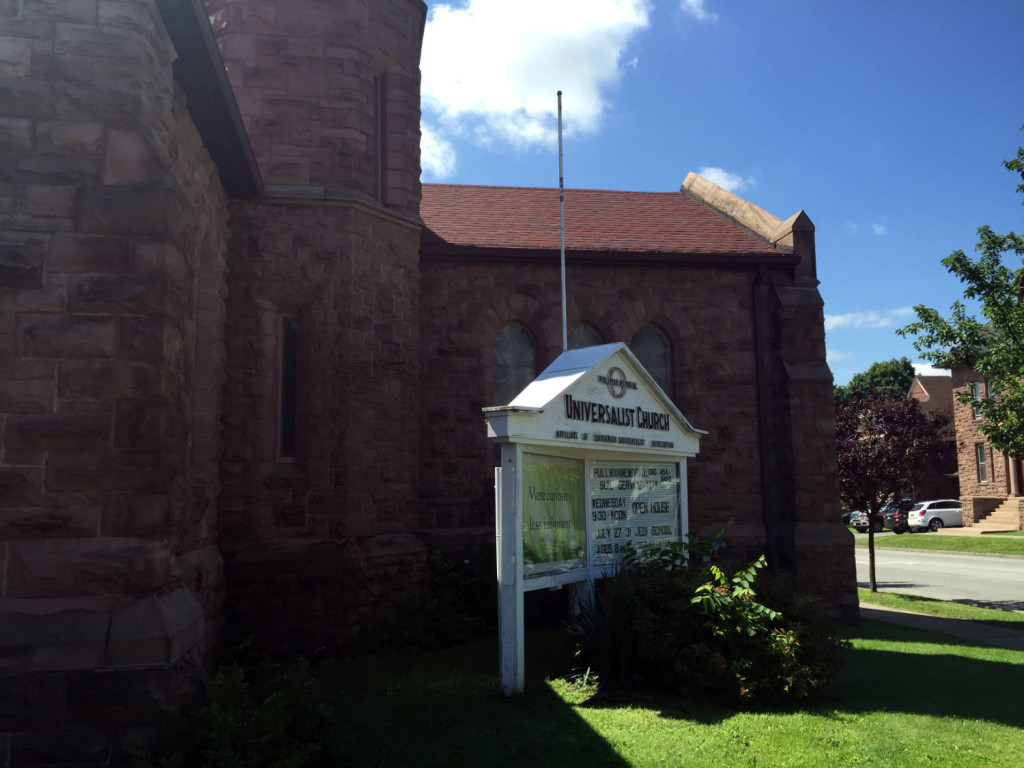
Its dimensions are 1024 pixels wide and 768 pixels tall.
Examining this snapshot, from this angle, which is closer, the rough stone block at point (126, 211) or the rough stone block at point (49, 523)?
the rough stone block at point (49, 523)

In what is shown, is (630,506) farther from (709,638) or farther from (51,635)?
(51,635)

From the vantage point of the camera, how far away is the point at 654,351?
48.0 ft

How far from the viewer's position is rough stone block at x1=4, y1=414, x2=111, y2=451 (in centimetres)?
553

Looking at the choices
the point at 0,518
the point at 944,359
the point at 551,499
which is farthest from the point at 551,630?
the point at 944,359

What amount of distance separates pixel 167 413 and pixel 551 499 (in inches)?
147

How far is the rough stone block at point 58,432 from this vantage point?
5531mm

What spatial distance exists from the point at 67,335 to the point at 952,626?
13.6 m

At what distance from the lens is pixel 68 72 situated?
18.9ft

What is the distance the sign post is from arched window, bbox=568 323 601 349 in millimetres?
4335

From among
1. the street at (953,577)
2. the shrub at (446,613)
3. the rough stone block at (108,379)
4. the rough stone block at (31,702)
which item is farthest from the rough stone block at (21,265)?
the street at (953,577)

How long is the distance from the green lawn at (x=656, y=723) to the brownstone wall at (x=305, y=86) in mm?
6271

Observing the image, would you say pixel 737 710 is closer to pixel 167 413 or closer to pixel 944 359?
pixel 167 413

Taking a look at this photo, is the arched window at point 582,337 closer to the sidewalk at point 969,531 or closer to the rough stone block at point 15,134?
the rough stone block at point 15,134

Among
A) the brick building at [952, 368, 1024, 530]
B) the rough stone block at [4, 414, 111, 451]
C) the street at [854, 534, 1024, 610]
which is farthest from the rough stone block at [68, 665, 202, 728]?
the brick building at [952, 368, 1024, 530]
